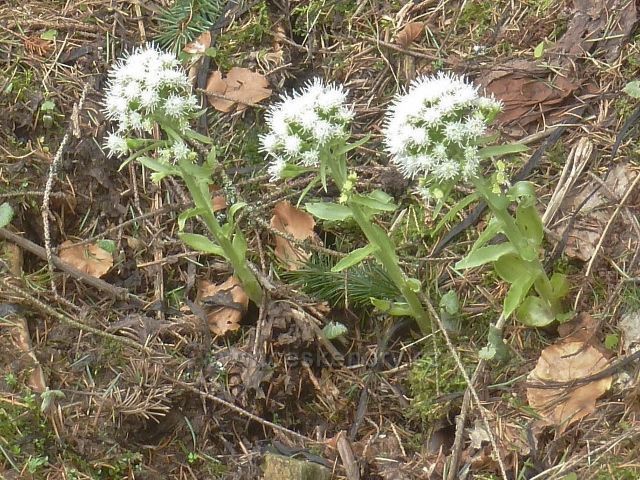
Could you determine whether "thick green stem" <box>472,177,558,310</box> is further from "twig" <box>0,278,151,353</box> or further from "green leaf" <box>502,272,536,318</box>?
"twig" <box>0,278,151,353</box>

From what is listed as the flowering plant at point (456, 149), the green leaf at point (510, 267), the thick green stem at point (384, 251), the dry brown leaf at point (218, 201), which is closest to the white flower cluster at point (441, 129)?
the flowering plant at point (456, 149)

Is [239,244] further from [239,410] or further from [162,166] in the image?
[239,410]

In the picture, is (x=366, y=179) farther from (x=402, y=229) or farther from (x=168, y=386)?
(x=168, y=386)

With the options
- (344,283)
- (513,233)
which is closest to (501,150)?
(513,233)

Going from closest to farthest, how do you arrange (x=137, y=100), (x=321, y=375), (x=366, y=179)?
(x=137, y=100)
(x=321, y=375)
(x=366, y=179)

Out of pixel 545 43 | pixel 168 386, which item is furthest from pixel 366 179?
pixel 168 386

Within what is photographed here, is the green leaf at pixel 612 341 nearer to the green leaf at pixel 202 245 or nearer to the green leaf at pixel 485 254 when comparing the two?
the green leaf at pixel 485 254
